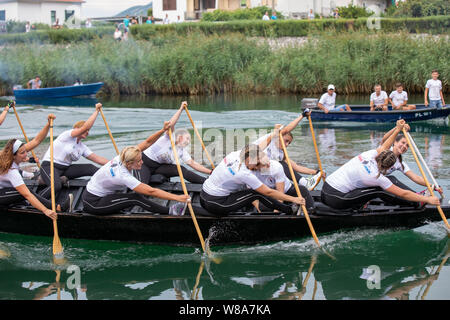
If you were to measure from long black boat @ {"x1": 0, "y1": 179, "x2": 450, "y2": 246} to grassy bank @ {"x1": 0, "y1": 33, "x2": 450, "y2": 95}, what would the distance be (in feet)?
55.8

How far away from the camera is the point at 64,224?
9172mm

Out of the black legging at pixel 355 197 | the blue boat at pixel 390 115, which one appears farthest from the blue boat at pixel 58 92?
the black legging at pixel 355 197

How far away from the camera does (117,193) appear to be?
8.69m

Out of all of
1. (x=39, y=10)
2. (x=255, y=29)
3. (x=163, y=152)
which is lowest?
(x=163, y=152)

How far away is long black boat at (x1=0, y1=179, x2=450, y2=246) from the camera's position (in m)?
8.80

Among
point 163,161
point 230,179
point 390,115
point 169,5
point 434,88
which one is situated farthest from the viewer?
point 169,5

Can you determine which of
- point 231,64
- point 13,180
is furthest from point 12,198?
point 231,64

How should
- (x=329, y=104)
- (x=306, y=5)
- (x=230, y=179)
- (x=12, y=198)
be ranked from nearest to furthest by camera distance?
(x=230, y=179) → (x=12, y=198) → (x=329, y=104) → (x=306, y=5)

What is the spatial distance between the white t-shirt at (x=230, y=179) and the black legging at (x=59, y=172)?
9.12 ft

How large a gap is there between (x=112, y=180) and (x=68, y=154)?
212 centimetres

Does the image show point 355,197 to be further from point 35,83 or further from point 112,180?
point 35,83

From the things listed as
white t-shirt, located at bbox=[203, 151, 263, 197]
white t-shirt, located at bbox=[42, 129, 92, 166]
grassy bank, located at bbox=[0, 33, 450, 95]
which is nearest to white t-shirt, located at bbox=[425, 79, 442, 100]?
grassy bank, located at bbox=[0, 33, 450, 95]

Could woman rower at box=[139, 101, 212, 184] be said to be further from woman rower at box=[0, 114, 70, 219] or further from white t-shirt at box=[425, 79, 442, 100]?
white t-shirt at box=[425, 79, 442, 100]
